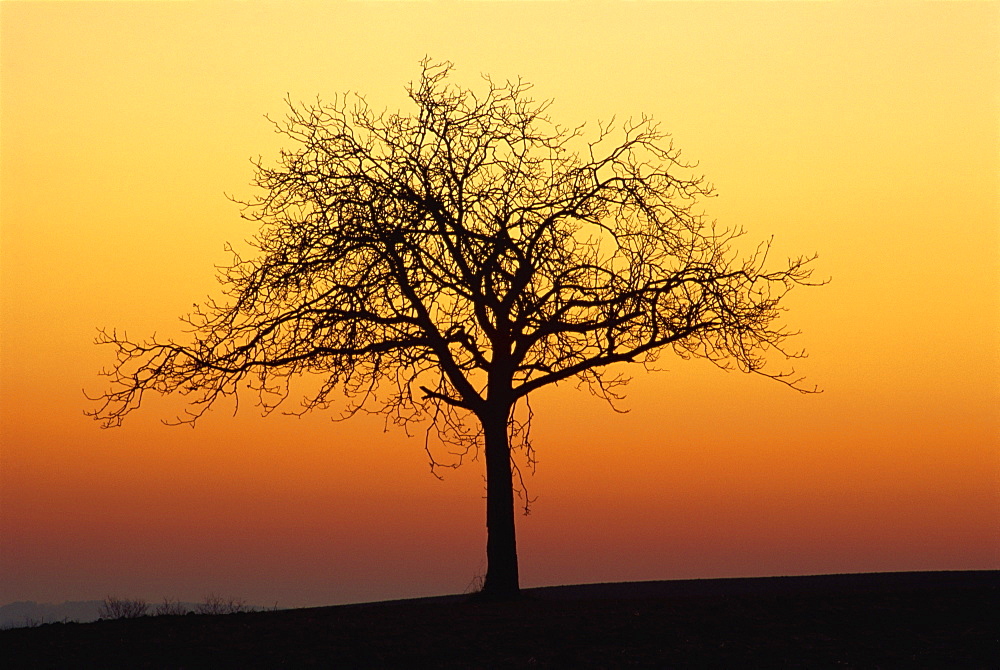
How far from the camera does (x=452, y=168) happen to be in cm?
1894

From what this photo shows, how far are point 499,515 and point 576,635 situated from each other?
396 centimetres

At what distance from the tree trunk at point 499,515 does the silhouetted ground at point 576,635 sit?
71cm

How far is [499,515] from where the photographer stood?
62.5 ft

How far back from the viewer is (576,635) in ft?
50.5

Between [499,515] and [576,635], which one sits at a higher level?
[499,515]

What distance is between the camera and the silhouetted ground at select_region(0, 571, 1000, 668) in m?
14.3

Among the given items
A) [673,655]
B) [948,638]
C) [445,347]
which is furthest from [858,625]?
[445,347]

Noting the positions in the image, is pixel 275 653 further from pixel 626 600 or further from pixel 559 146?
pixel 559 146

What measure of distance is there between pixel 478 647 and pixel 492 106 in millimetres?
8956

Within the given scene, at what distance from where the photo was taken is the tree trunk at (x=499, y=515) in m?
19.0

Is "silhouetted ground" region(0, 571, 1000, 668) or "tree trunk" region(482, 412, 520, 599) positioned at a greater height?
"tree trunk" region(482, 412, 520, 599)

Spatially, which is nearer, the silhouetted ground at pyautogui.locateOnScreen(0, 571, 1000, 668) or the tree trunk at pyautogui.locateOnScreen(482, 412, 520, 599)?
the silhouetted ground at pyautogui.locateOnScreen(0, 571, 1000, 668)

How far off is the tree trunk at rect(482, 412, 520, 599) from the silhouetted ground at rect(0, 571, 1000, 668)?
711 mm

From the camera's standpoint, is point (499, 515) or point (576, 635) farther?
point (499, 515)
